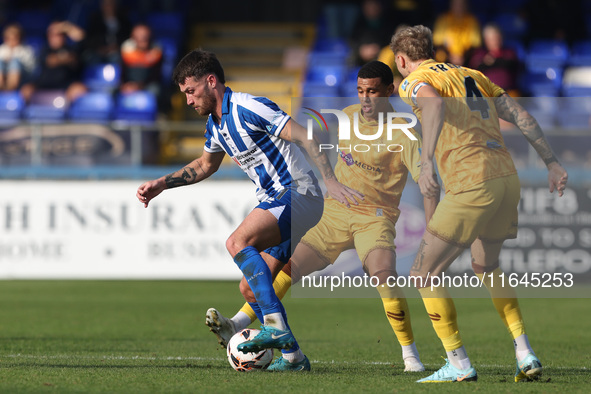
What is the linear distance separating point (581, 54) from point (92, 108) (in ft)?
25.7

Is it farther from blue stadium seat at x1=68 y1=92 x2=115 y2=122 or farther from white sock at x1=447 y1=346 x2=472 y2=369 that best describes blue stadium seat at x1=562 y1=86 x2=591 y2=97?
white sock at x1=447 y1=346 x2=472 y2=369

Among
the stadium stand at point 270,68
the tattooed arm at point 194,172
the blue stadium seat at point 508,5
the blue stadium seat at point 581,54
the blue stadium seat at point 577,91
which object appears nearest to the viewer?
the tattooed arm at point 194,172

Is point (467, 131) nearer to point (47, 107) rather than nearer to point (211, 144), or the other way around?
point (211, 144)

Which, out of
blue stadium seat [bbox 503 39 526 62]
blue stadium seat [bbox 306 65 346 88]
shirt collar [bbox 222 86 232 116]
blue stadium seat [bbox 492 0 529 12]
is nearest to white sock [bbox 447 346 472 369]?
shirt collar [bbox 222 86 232 116]

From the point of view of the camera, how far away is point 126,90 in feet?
49.8

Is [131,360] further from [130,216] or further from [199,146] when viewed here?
[199,146]

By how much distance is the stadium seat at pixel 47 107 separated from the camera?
1473 centimetres

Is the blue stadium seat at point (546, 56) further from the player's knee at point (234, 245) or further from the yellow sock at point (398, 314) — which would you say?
A: the player's knee at point (234, 245)

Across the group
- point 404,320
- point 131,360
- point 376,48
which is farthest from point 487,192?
point 376,48

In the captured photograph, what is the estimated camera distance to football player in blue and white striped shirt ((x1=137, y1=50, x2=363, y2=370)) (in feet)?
19.5

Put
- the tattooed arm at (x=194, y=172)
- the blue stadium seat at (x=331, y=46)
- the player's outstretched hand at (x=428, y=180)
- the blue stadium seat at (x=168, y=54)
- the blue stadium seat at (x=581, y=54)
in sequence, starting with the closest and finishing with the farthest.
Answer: the player's outstretched hand at (x=428, y=180)
the tattooed arm at (x=194, y=172)
the blue stadium seat at (x=581, y=54)
the blue stadium seat at (x=168, y=54)
the blue stadium seat at (x=331, y=46)

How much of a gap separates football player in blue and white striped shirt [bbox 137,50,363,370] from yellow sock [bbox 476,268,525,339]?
969mm

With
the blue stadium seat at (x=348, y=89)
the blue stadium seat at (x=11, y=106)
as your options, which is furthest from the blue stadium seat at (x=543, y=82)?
the blue stadium seat at (x=11, y=106)

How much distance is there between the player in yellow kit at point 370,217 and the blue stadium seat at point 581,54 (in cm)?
979
